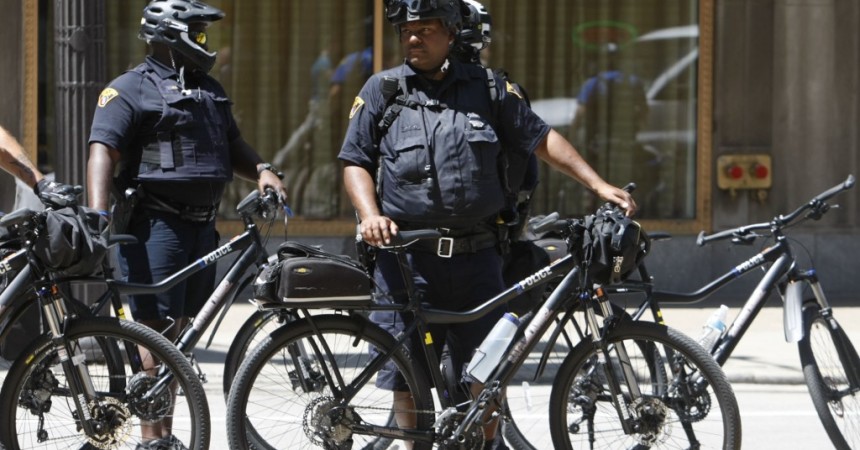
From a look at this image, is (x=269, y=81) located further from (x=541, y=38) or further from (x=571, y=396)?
(x=571, y=396)

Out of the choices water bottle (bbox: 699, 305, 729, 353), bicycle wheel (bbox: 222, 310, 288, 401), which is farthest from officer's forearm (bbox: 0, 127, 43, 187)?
water bottle (bbox: 699, 305, 729, 353)

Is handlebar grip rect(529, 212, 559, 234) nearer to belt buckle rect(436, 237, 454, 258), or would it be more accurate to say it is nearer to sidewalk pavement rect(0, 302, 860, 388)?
belt buckle rect(436, 237, 454, 258)

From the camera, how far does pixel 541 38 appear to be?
1268 centimetres

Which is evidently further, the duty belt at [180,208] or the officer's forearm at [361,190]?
the duty belt at [180,208]

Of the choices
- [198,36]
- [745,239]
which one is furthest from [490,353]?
[198,36]

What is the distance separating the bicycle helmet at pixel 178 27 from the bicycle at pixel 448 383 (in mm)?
1196

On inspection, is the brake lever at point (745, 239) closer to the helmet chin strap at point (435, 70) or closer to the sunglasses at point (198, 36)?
the helmet chin strap at point (435, 70)

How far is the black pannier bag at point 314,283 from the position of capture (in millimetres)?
5656

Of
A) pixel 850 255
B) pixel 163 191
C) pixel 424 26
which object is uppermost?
pixel 424 26

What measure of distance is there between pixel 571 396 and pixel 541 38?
7090 millimetres

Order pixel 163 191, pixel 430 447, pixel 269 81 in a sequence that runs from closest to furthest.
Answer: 1. pixel 430 447
2. pixel 163 191
3. pixel 269 81

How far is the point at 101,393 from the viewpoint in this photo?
5859mm

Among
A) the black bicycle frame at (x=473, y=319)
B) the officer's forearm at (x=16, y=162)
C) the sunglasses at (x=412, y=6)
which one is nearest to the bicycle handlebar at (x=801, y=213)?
the black bicycle frame at (x=473, y=319)

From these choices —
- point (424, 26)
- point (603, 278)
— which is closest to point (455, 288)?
point (603, 278)
